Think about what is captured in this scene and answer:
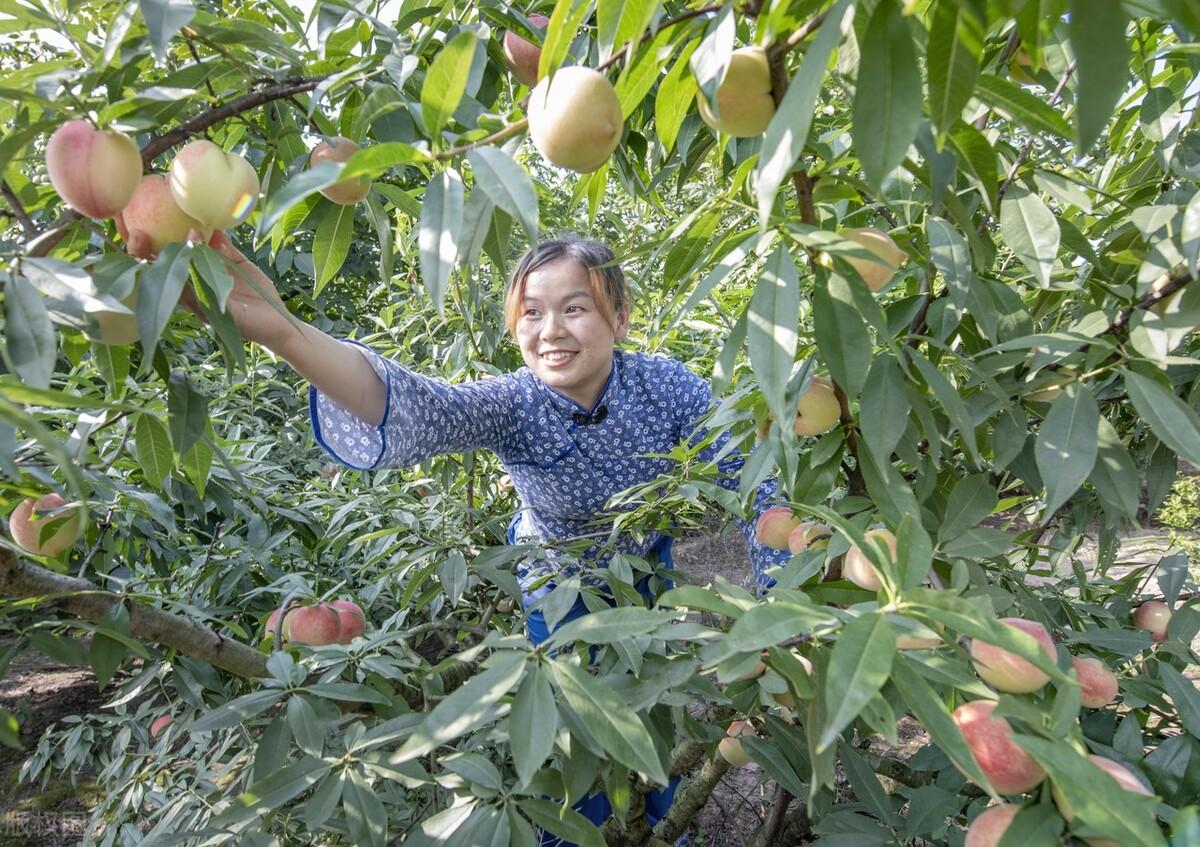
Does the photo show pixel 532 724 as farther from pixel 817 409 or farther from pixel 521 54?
pixel 521 54

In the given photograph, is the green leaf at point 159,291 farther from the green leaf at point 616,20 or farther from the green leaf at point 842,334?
the green leaf at point 842,334

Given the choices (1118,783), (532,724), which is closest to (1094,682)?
(1118,783)

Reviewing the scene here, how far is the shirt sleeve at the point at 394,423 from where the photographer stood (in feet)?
4.17

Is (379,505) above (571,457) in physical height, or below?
below

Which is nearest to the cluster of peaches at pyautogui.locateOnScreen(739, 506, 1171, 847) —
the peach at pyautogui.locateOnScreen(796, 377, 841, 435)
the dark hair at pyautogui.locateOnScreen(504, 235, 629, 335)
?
the peach at pyautogui.locateOnScreen(796, 377, 841, 435)

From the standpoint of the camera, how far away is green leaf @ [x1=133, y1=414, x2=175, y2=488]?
2.68 feet

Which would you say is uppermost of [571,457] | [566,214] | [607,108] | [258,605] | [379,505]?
[607,108]

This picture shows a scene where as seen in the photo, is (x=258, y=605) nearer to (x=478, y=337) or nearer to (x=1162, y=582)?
(x=478, y=337)

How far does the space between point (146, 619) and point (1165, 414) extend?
106cm

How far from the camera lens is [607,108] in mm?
564

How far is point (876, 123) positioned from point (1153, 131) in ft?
1.88

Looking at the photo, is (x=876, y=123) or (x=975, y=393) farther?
(x=975, y=393)

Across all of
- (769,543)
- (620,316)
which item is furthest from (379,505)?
(769,543)

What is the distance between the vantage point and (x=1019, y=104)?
1.83ft
